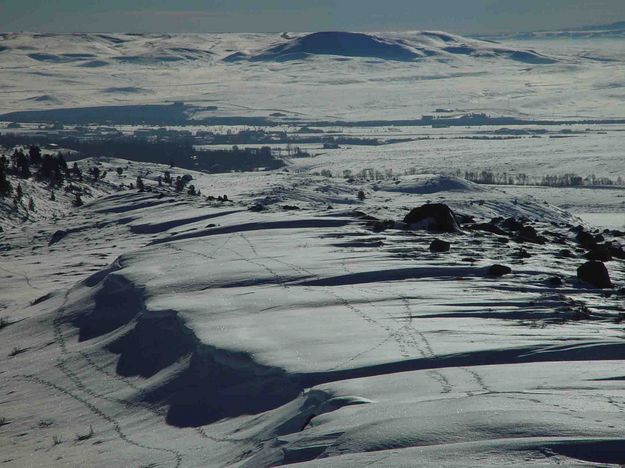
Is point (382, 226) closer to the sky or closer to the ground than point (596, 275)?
closer to the ground

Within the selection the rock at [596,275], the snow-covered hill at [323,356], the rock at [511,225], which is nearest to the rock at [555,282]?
the snow-covered hill at [323,356]

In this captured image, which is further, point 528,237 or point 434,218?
point 434,218

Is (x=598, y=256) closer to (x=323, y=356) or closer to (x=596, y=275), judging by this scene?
(x=596, y=275)

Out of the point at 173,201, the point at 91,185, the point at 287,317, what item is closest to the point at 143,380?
the point at 287,317

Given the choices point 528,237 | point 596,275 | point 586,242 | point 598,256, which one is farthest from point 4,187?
point 596,275

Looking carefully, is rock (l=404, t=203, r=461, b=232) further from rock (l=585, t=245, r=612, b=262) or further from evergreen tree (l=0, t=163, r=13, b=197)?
evergreen tree (l=0, t=163, r=13, b=197)

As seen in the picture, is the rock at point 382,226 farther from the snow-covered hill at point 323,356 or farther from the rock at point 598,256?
the rock at point 598,256

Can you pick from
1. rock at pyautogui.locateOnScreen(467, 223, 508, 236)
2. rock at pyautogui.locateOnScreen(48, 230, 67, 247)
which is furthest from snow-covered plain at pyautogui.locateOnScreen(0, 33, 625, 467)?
rock at pyautogui.locateOnScreen(48, 230, 67, 247)
